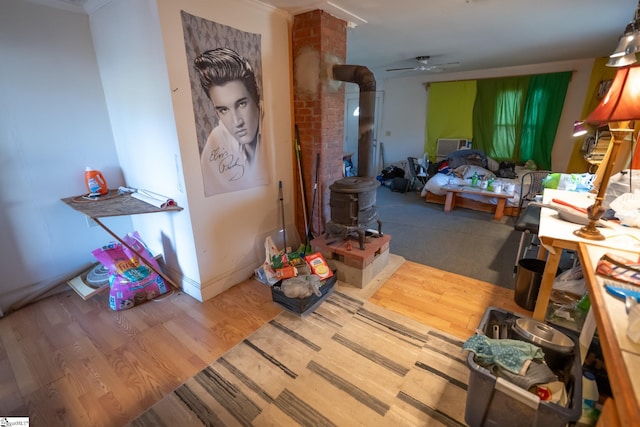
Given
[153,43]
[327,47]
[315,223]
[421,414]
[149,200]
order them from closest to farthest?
[421,414] → [153,43] → [149,200] → [327,47] → [315,223]

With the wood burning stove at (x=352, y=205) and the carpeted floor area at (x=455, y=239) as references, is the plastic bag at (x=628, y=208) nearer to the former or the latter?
the carpeted floor area at (x=455, y=239)

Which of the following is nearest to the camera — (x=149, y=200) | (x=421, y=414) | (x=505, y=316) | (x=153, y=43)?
(x=421, y=414)

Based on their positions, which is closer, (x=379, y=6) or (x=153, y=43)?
(x=153, y=43)

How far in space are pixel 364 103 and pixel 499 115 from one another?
398cm

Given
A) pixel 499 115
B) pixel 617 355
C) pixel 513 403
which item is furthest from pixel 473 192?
pixel 617 355

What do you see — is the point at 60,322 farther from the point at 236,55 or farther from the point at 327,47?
the point at 327,47

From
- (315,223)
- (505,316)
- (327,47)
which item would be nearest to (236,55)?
(327,47)

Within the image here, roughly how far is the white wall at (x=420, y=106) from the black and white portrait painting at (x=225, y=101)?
13.3 feet

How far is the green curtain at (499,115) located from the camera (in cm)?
496

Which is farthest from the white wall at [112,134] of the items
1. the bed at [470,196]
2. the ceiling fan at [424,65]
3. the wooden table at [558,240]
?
the bed at [470,196]

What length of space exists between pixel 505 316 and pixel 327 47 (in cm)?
242

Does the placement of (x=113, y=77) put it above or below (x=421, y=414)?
above

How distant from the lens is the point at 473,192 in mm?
4184

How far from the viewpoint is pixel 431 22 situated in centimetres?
269
